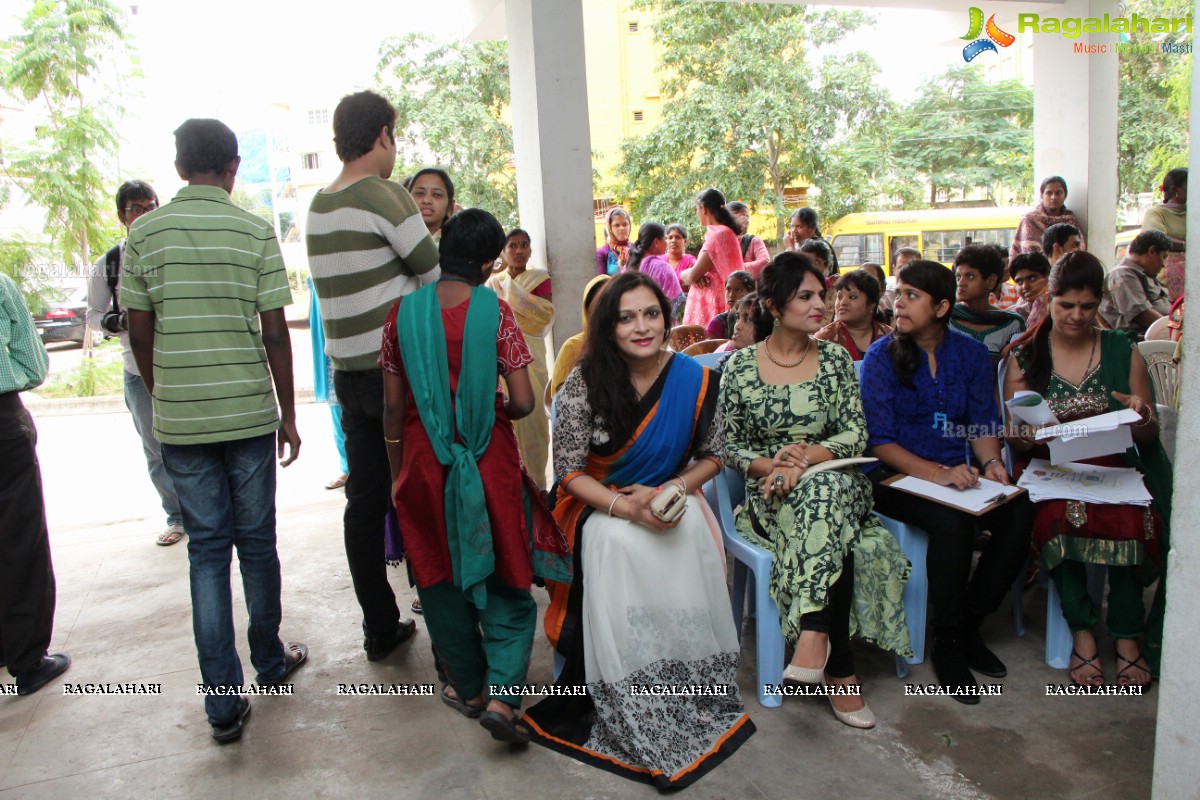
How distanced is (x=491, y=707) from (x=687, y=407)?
1069 mm

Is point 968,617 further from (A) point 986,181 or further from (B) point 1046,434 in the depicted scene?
(A) point 986,181

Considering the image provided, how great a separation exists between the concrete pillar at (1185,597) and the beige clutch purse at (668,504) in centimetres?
121

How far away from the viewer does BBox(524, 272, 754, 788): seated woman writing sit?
2.57 m

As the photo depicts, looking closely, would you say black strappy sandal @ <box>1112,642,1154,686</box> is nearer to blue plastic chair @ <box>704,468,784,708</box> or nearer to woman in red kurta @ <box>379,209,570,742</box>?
blue plastic chair @ <box>704,468,784,708</box>

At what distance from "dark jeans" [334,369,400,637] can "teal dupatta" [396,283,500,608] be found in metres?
0.47

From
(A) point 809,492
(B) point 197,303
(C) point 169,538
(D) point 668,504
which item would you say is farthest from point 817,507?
(C) point 169,538

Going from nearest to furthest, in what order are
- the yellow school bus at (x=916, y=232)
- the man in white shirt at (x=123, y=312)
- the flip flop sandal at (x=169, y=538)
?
1. the man in white shirt at (x=123, y=312)
2. the flip flop sandal at (x=169, y=538)
3. the yellow school bus at (x=916, y=232)

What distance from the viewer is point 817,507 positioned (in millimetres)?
2785

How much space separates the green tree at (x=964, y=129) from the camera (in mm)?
19516

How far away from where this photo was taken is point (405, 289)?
3.04 m

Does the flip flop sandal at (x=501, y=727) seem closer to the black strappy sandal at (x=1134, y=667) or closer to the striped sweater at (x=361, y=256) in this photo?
the striped sweater at (x=361, y=256)

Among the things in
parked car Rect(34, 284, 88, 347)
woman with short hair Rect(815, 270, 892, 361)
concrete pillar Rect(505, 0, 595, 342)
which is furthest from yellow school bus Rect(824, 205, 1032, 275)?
parked car Rect(34, 284, 88, 347)

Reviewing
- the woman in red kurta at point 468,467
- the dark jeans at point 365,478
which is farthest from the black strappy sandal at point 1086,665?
the dark jeans at point 365,478

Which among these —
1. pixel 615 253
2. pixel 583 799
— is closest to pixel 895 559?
pixel 583 799
